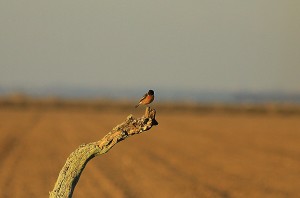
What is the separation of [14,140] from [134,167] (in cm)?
1029

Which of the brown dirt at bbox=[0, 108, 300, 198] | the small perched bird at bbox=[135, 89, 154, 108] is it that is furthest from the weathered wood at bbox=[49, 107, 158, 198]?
the brown dirt at bbox=[0, 108, 300, 198]

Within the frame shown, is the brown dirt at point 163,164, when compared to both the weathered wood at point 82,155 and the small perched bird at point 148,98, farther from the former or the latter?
the small perched bird at point 148,98

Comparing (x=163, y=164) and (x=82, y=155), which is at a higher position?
(x=163, y=164)

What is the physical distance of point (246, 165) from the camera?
75.2 ft

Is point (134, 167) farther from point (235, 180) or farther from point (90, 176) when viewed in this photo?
point (235, 180)

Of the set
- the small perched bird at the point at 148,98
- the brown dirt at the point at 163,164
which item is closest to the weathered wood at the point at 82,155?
the small perched bird at the point at 148,98

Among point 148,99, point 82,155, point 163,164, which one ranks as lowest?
point 82,155

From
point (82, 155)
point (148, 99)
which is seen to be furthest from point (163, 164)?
point (148, 99)

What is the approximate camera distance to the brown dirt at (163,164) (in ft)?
56.9

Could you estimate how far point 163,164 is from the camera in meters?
23.4

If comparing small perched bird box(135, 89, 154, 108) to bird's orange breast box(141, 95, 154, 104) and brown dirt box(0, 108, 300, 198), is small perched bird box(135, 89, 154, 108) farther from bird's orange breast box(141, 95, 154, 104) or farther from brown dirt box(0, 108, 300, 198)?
brown dirt box(0, 108, 300, 198)

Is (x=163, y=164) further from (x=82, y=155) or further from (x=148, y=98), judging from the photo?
(x=148, y=98)

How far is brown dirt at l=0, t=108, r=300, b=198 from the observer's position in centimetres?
1734

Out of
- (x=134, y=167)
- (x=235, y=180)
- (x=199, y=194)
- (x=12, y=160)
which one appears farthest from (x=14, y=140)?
(x=199, y=194)
